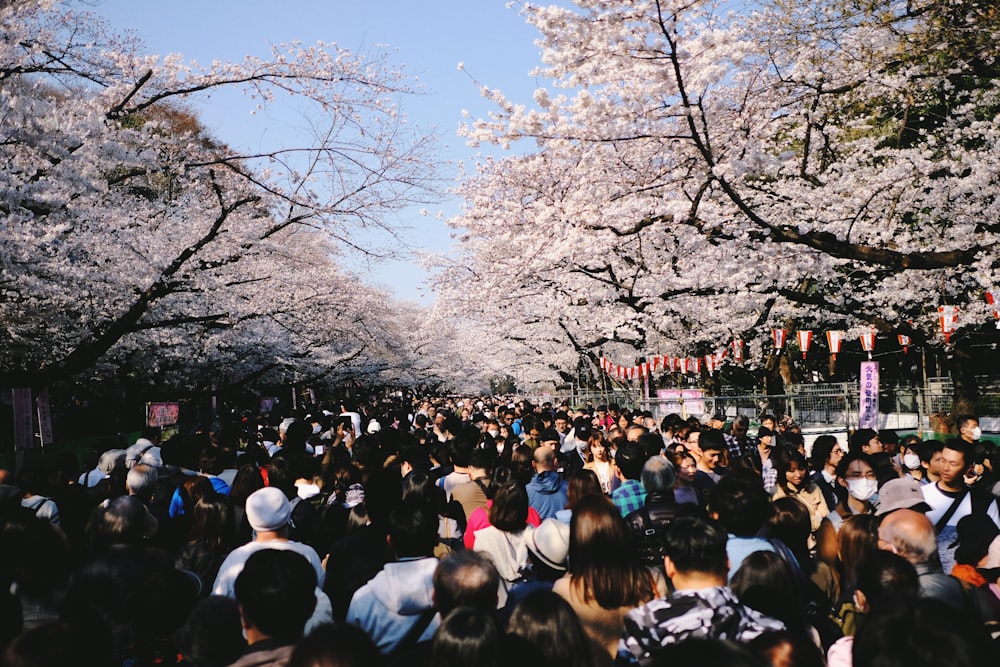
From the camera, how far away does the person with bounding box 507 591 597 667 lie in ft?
8.29

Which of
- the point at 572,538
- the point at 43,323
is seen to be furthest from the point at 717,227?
the point at 43,323

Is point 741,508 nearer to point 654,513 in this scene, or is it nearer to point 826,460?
A: point 654,513

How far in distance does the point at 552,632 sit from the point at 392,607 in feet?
3.51

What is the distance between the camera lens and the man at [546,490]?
633 cm

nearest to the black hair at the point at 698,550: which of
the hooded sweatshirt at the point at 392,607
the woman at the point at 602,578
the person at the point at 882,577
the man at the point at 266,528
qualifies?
the woman at the point at 602,578

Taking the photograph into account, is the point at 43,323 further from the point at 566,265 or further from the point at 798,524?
the point at 798,524

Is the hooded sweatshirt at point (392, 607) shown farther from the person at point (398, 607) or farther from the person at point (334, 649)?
the person at point (334, 649)

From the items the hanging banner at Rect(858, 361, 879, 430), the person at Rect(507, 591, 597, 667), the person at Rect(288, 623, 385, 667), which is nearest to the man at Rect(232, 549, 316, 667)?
the person at Rect(288, 623, 385, 667)

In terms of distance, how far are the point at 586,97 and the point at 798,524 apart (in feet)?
20.6

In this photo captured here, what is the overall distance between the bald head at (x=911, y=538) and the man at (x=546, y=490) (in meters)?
2.94

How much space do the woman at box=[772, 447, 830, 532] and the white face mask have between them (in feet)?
0.95

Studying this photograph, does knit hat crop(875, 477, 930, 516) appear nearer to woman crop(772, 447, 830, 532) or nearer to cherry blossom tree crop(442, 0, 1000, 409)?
woman crop(772, 447, 830, 532)

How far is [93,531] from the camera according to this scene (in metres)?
5.30

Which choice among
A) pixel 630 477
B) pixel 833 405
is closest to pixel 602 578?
pixel 630 477
